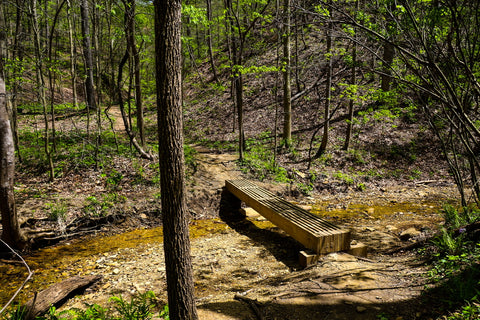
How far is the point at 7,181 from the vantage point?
5.25 meters

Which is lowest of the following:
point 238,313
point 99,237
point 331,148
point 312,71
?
point 99,237

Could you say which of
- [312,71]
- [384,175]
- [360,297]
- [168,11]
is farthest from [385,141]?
[168,11]

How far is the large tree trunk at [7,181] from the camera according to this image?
493cm

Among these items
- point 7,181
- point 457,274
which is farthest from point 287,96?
point 7,181

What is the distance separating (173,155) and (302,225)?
326 cm

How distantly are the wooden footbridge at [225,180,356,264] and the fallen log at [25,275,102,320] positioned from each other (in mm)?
3469

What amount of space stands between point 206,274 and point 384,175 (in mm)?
8003

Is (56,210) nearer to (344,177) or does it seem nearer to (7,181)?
(7,181)

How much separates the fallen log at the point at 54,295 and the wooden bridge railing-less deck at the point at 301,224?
3465 millimetres

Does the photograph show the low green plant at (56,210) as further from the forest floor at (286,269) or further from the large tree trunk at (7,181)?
the forest floor at (286,269)

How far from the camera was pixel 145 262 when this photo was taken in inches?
219

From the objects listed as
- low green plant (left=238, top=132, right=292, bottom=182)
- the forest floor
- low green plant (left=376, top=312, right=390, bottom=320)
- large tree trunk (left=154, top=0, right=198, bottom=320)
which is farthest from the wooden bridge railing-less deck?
large tree trunk (left=154, top=0, right=198, bottom=320)

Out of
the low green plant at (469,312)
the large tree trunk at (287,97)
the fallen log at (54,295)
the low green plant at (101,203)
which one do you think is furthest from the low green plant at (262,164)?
the low green plant at (469,312)

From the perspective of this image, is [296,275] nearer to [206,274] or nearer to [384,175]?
[206,274]
